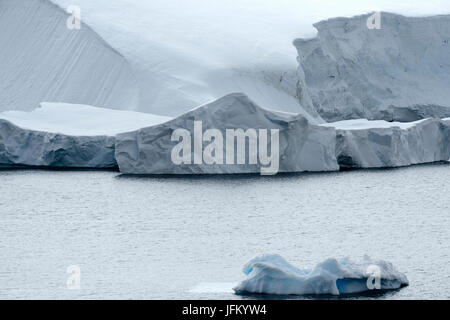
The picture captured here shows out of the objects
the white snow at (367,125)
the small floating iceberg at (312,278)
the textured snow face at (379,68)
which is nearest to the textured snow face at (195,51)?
the textured snow face at (379,68)

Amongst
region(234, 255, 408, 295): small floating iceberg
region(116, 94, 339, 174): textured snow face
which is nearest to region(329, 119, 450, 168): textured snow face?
region(116, 94, 339, 174): textured snow face

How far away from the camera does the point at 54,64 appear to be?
75.9ft

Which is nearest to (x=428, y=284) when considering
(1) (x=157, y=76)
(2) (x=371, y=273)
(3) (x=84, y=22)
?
(2) (x=371, y=273)

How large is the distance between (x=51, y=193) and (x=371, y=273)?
25.2 feet

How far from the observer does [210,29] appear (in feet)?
78.4

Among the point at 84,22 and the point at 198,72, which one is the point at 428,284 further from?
the point at 84,22

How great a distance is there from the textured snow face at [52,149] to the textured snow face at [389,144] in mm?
4103

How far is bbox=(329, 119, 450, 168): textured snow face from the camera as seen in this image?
61.4ft

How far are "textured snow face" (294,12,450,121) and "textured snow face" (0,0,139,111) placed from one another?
4.65 meters

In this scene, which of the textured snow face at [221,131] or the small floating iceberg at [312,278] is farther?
the textured snow face at [221,131]

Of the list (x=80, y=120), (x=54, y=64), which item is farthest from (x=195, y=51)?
(x=80, y=120)

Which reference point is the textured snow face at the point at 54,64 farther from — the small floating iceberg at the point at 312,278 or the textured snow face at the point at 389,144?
the small floating iceberg at the point at 312,278

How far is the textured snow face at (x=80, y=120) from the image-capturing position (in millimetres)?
18297

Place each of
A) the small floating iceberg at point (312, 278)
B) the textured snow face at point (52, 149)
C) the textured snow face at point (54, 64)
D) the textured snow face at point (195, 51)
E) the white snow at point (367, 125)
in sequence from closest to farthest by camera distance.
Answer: the small floating iceberg at point (312, 278), the textured snow face at point (52, 149), the white snow at point (367, 125), the textured snow face at point (195, 51), the textured snow face at point (54, 64)
